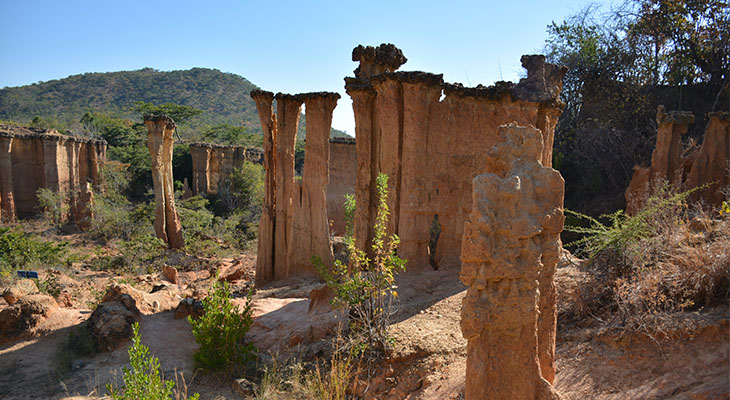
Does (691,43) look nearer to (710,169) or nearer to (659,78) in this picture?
(659,78)

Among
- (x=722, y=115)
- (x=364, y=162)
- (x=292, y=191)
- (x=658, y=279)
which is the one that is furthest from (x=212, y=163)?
(x=658, y=279)

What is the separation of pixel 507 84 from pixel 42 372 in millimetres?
7187

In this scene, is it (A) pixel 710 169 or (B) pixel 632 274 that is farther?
(A) pixel 710 169

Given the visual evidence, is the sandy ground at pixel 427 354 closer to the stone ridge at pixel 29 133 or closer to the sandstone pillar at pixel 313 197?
the sandstone pillar at pixel 313 197

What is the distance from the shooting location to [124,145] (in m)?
29.8

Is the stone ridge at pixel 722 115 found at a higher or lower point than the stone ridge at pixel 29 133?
lower

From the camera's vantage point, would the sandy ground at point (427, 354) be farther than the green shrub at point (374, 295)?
No

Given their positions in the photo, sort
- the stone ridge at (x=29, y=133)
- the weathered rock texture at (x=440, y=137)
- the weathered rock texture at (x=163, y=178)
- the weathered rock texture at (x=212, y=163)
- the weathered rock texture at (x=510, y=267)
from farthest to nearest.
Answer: the weathered rock texture at (x=212, y=163) < the stone ridge at (x=29, y=133) < the weathered rock texture at (x=163, y=178) < the weathered rock texture at (x=440, y=137) < the weathered rock texture at (x=510, y=267)

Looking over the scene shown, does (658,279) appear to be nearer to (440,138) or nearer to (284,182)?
(440,138)

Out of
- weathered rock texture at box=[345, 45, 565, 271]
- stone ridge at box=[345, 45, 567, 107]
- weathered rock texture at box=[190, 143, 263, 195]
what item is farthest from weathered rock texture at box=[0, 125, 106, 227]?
stone ridge at box=[345, 45, 567, 107]

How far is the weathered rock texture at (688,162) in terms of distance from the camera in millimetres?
9828

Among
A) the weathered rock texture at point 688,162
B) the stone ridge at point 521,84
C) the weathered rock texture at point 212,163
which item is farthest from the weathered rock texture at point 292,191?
the weathered rock texture at point 212,163

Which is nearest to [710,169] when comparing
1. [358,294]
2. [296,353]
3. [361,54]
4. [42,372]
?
[361,54]

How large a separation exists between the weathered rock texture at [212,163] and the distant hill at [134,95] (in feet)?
96.5
